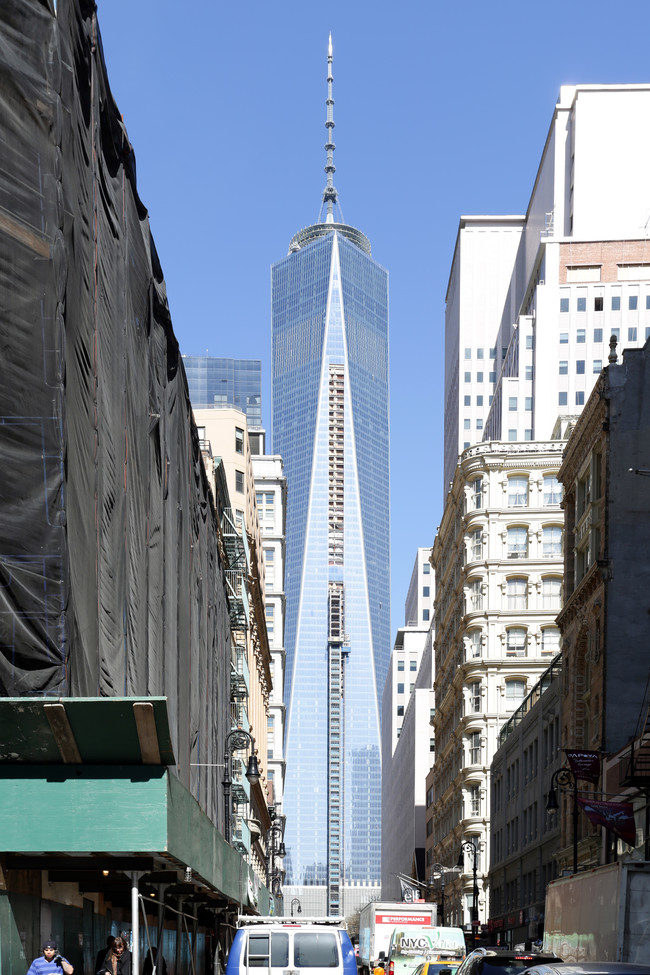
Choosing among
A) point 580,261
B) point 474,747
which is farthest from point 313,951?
point 580,261

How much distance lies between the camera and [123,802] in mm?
17016

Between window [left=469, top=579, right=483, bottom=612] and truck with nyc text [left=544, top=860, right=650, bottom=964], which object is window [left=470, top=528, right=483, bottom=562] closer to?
window [left=469, top=579, right=483, bottom=612]

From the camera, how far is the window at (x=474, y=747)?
301 feet

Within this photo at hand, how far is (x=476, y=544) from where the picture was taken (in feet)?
308

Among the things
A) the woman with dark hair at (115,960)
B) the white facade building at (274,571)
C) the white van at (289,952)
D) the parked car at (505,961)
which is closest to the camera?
the woman with dark hair at (115,960)

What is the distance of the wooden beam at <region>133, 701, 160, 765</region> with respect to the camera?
53.1ft

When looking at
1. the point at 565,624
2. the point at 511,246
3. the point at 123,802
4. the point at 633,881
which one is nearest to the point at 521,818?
the point at 565,624

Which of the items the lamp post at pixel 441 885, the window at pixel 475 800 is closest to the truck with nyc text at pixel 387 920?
the window at pixel 475 800

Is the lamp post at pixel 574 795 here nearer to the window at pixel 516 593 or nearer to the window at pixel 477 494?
the window at pixel 516 593

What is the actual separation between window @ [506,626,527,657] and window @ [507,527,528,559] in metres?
4.60

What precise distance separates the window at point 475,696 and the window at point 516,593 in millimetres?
5343

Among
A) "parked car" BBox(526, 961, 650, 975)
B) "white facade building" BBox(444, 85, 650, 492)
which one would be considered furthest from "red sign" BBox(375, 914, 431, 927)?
"white facade building" BBox(444, 85, 650, 492)

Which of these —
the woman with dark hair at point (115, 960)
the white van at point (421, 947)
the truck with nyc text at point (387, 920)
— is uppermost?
the woman with dark hair at point (115, 960)

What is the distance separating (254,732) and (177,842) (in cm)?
7962
